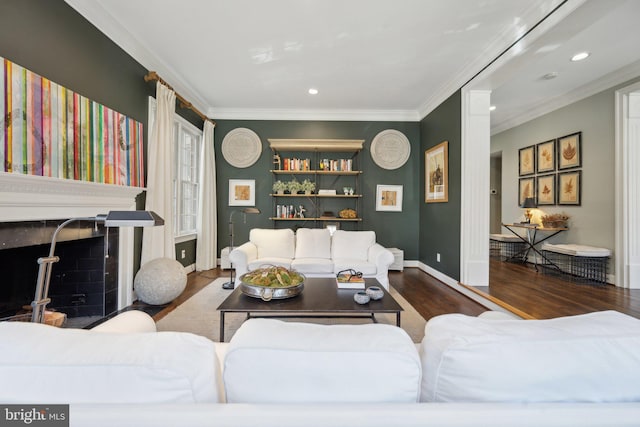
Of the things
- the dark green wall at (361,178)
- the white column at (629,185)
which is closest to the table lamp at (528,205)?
the white column at (629,185)

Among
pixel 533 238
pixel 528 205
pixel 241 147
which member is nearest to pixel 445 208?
pixel 528 205

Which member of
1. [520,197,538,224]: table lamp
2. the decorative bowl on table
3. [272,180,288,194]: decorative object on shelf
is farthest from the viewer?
[272,180,288,194]: decorative object on shelf

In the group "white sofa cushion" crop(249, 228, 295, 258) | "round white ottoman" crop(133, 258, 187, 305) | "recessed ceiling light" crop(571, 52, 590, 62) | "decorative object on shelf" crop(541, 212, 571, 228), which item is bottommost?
"round white ottoman" crop(133, 258, 187, 305)

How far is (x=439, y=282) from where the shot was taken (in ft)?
14.1

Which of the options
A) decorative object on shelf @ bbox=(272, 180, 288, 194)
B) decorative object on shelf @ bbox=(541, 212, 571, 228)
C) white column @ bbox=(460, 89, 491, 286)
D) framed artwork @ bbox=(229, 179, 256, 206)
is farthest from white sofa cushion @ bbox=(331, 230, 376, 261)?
decorative object on shelf @ bbox=(541, 212, 571, 228)

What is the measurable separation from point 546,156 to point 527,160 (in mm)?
438

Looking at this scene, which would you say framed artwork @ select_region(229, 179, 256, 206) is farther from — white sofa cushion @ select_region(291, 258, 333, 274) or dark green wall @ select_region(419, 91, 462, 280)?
dark green wall @ select_region(419, 91, 462, 280)

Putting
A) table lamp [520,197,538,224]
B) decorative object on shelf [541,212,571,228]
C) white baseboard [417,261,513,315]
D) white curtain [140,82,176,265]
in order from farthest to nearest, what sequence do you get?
table lamp [520,197,538,224]
decorative object on shelf [541,212,571,228]
white curtain [140,82,176,265]
white baseboard [417,261,513,315]

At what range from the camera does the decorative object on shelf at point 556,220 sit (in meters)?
4.52

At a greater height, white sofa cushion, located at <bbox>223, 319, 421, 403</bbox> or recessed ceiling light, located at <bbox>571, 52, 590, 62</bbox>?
recessed ceiling light, located at <bbox>571, 52, 590, 62</bbox>

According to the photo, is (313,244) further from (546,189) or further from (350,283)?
(546,189)

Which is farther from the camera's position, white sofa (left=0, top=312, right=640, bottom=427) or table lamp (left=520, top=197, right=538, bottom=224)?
table lamp (left=520, top=197, right=538, bottom=224)

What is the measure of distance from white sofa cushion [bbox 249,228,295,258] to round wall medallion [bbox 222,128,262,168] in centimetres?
179

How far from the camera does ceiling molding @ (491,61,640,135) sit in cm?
360
